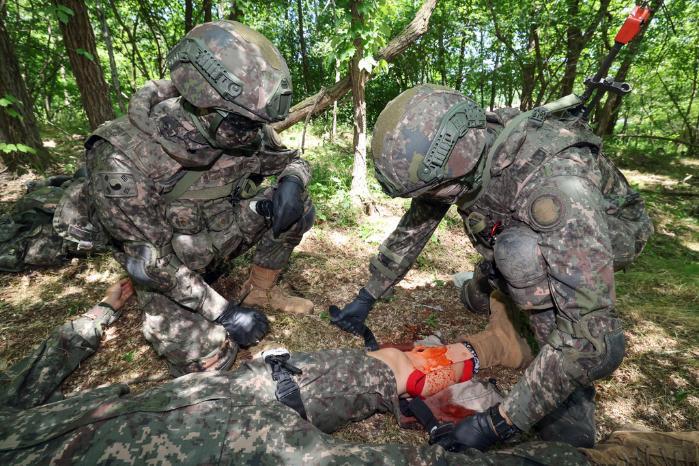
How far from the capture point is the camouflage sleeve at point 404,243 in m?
2.82

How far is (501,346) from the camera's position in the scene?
9.25 feet

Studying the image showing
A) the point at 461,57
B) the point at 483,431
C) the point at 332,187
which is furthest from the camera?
the point at 461,57

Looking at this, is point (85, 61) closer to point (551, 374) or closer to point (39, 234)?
point (39, 234)

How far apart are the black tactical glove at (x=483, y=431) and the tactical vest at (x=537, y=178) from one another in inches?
40.5

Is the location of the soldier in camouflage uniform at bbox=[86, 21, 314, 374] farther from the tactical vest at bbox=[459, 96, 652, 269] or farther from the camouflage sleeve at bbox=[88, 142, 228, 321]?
the tactical vest at bbox=[459, 96, 652, 269]

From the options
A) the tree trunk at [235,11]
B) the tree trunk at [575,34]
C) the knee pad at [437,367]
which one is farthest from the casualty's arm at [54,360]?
the tree trunk at [575,34]

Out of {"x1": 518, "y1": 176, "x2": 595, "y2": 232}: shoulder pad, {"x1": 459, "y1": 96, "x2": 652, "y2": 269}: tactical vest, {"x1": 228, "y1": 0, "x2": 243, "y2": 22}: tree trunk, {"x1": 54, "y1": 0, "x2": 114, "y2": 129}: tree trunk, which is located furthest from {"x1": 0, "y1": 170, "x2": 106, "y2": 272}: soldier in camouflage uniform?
{"x1": 228, "y1": 0, "x2": 243, "y2": 22}: tree trunk

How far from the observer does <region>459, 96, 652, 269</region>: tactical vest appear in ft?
6.73

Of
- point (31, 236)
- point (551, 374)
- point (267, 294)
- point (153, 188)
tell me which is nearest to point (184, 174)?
point (153, 188)

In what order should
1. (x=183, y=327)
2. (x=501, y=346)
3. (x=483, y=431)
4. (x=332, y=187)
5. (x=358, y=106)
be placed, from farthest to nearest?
1. (x=332, y=187)
2. (x=358, y=106)
3. (x=501, y=346)
4. (x=183, y=327)
5. (x=483, y=431)

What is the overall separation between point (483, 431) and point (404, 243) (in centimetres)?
136

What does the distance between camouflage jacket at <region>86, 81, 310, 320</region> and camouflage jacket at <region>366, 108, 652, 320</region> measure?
1975 millimetres

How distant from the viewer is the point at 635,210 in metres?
2.50

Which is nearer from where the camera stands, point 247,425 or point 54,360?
point 247,425
